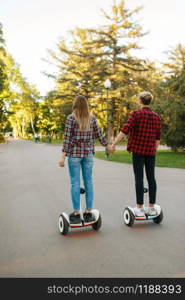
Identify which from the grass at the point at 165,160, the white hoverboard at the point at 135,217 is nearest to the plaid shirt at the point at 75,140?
the white hoverboard at the point at 135,217

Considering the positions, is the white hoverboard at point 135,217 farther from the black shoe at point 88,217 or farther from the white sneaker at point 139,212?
the black shoe at point 88,217

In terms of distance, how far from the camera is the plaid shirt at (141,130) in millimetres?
4609

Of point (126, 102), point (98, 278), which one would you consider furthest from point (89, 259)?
point (126, 102)

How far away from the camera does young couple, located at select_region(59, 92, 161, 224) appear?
175 inches

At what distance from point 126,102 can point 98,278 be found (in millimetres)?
30456

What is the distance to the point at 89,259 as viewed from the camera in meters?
3.50

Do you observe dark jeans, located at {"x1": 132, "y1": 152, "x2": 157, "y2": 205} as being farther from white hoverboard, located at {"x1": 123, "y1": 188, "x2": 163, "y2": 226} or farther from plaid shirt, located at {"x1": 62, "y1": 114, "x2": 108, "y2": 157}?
plaid shirt, located at {"x1": 62, "y1": 114, "x2": 108, "y2": 157}

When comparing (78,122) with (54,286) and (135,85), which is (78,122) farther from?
(135,85)

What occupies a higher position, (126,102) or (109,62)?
(109,62)

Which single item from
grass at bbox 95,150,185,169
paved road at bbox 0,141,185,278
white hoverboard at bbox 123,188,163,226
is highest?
white hoverboard at bbox 123,188,163,226

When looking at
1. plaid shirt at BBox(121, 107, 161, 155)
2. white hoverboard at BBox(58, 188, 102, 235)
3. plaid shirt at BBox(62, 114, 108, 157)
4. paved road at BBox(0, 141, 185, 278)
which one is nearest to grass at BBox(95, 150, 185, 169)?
paved road at BBox(0, 141, 185, 278)

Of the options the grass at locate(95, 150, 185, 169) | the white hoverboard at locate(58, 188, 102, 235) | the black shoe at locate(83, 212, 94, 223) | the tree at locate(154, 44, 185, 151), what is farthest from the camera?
the tree at locate(154, 44, 185, 151)

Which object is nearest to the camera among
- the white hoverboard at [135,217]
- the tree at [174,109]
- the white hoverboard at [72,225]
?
the white hoverboard at [72,225]

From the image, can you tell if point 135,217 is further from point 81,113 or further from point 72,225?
point 81,113
